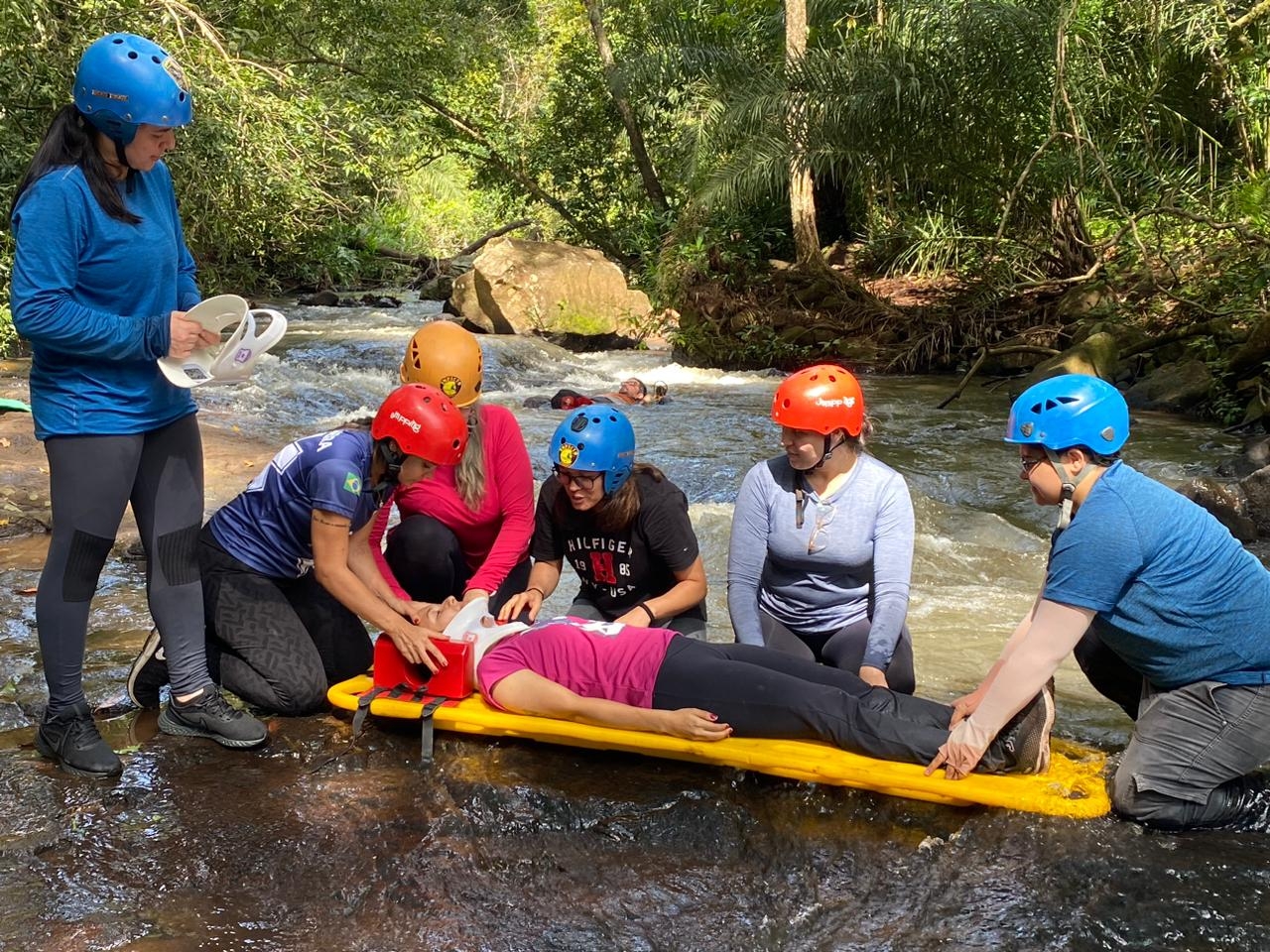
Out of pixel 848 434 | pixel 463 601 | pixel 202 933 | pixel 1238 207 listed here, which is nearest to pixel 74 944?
pixel 202 933

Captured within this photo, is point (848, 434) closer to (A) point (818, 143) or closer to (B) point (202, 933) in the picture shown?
(B) point (202, 933)

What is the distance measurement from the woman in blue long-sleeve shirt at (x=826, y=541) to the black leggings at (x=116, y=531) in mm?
1680

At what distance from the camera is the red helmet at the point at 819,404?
3.86 meters

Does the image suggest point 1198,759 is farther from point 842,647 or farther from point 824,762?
point 842,647

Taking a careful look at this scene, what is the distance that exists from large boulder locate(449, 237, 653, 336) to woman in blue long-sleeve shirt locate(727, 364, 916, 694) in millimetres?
12284

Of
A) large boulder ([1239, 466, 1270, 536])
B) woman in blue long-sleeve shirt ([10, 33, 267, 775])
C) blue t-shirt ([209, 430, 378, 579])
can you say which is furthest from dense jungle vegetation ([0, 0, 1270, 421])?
woman in blue long-sleeve shirt ([10, 33, 267, 775])

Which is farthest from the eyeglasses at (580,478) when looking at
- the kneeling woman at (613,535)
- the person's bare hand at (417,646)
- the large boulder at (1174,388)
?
the large boulder at (1174,388)

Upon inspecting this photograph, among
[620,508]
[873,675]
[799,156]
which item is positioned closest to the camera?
[873,675]

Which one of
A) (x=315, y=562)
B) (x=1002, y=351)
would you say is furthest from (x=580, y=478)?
(x=1002, y=351)

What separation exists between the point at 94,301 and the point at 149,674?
1.29 metres

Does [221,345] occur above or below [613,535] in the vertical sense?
above

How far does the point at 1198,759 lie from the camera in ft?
10.2

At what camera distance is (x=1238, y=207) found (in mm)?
11227

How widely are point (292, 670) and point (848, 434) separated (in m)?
1.97
